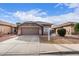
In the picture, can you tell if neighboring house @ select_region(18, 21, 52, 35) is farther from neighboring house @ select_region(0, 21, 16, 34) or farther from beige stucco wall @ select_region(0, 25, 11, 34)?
beige stucco wall @ select_region(0, 25, 11, 34)

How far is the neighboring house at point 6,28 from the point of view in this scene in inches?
592

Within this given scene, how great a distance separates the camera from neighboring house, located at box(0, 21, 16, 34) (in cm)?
1504

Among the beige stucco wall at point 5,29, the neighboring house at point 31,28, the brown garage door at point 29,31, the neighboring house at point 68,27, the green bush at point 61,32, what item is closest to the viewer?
the green bush at point 61,32

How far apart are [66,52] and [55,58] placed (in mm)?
1624

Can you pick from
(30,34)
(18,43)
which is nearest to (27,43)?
(18,43)

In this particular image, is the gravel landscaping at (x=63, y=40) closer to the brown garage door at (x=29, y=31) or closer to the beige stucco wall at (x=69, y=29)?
the beige stucco wall at (x=69, y=29)

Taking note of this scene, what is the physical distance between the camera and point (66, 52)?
1100 centimetres

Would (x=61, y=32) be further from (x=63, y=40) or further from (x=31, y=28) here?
(x=31, y=28)

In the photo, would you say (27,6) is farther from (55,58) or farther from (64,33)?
(55,58)

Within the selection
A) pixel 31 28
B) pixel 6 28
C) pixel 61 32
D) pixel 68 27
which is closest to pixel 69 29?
pixel 68 27

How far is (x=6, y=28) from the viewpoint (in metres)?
15.8

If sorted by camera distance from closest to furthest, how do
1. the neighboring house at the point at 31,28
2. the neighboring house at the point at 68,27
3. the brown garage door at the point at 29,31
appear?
1. the neighboring house at the point at 68,27
2. the neighboring house at the point at 31,28
3. the brown garage door at the point at 29,31

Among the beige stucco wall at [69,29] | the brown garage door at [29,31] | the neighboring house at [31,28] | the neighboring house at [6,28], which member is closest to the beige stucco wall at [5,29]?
the neighboring house at [6,28]

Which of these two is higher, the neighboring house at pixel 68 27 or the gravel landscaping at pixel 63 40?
the neighboring house at pixel 68 27
